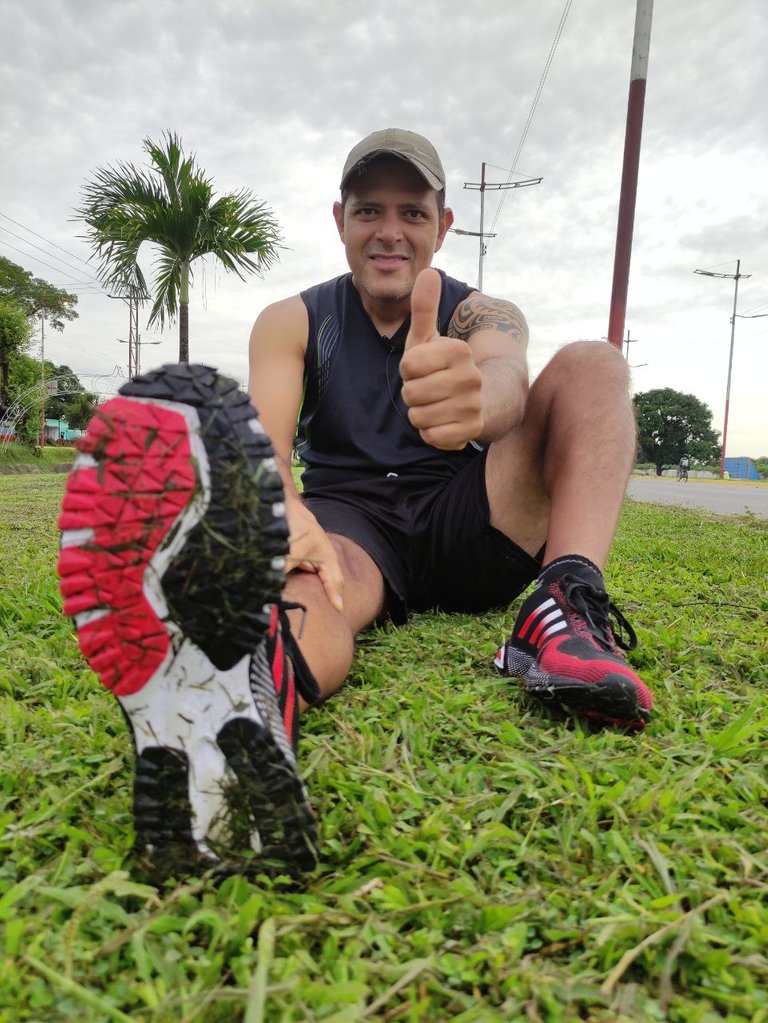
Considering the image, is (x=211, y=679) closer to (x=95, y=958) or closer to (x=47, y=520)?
(x=95, y=958)

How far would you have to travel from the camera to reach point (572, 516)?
4.66 feet

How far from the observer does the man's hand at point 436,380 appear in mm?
1012

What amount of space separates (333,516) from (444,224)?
1.07 m

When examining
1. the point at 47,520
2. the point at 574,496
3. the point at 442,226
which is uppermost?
the point at 442,226

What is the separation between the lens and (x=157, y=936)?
65 cm

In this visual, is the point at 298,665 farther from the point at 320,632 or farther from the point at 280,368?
the point at 280,368

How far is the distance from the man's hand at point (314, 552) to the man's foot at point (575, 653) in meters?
0.37

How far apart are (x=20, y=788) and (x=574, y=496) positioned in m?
1.10

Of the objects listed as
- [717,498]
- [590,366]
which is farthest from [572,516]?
[717,498]

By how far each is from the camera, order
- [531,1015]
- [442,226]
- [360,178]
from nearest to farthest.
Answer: [531,1015] < [360,178] < [442,226]

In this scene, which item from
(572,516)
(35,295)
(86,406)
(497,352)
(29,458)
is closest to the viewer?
(86,406)

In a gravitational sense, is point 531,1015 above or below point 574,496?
below

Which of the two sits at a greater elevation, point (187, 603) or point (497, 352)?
point (497, 352)

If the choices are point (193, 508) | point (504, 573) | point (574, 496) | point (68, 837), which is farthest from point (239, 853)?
point (504, 573)
